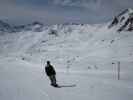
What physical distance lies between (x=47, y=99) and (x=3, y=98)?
7.77 ft

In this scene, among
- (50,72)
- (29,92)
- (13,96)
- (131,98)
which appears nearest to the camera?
(131,98)

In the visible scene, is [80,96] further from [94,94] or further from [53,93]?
[53,93]

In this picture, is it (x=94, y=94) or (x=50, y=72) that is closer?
(x=94, y=94)

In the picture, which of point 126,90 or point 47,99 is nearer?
point 47,99

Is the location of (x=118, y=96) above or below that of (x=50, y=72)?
below

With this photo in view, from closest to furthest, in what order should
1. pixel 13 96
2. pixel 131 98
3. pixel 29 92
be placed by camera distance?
pixel 131 98, pixel 13 96, pixel 29 92

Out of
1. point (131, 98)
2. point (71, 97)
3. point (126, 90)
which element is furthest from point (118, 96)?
point (71, 97)

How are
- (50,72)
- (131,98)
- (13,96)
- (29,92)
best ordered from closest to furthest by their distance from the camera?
(131,98), (13,96), (29,92), (50,72)

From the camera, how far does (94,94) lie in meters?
10.3

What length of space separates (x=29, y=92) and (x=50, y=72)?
292 centimetres

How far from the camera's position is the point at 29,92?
1117cm

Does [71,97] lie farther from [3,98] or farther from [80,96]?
[3,98]

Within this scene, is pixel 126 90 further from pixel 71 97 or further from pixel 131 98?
pixel 71 97

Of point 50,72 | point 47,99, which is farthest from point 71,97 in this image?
point 50,72
